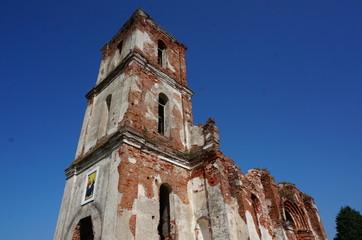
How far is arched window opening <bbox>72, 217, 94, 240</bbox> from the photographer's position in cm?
895

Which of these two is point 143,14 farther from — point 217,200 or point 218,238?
point 218,238

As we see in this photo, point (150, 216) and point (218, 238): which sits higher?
point (150, 216)

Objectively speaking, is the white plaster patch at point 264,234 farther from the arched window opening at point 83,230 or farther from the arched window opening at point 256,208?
the arched window opening at point 83,230

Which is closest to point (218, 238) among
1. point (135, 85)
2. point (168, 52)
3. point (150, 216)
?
point (150, 216)

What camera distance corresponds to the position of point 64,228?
949 cm

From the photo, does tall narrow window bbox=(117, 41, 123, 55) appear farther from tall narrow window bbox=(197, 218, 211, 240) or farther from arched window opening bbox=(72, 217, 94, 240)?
tall narrow window bbox=(197, 218, 211, 240)

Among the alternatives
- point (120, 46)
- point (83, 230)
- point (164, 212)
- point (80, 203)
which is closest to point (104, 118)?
point (80, 203)

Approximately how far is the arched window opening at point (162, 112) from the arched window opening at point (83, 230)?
4.32m

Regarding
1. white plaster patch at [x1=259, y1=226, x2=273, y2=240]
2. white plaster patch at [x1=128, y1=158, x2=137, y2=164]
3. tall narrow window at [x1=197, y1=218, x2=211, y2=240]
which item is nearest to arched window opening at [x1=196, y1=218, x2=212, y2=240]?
tall narrow window at [x1=197, y1=218, x2=211, y2=240]

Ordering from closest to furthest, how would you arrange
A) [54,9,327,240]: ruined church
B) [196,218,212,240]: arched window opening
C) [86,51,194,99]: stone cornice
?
[54,9,327,240]: ruined church
[196,218,212,240]: arched window opening
[86,51,194,99]: stone cornice

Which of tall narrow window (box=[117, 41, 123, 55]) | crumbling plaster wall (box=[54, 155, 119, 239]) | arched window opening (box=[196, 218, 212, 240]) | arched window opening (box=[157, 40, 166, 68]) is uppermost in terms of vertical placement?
tall narrow window (box=[117, 41, 123, 55])

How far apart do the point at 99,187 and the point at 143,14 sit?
9.13 metres

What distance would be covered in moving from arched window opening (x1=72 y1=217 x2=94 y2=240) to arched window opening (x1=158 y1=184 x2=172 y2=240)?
2389 mm

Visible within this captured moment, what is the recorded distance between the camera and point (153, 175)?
8945mm
